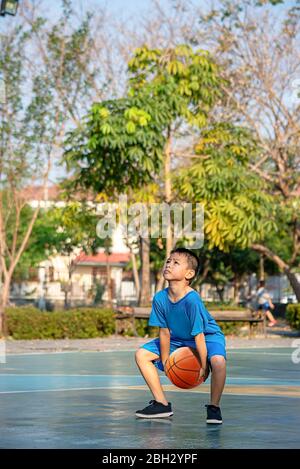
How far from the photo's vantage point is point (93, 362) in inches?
803

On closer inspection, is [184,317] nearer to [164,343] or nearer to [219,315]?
[164,343]

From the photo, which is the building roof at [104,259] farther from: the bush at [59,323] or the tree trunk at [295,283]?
the bush at [59,323]

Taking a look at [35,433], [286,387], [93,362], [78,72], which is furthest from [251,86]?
[35,433]

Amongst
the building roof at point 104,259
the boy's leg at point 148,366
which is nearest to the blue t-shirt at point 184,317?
the boy's leg at point 148,366

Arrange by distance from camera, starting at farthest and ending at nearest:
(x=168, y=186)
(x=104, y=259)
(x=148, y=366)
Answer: (x=104, y=259)
(x=168, y=186)
(x=148, y=366)

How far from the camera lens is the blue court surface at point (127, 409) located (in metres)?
8.82

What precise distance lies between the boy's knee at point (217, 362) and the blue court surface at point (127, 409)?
49 cm

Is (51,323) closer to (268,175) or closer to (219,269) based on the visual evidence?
(268,175)

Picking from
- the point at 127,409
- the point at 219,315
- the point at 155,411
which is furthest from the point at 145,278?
the point at 155,411

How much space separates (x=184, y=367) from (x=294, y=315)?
22562 millimetres

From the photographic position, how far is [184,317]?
1002cm

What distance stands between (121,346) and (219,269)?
96.7ft

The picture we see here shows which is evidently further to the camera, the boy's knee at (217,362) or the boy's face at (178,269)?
the boy's face at (178,269)

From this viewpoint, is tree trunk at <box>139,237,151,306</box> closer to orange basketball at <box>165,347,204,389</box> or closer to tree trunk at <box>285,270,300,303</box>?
tree trunk at <box>285,270,300,303</box>
